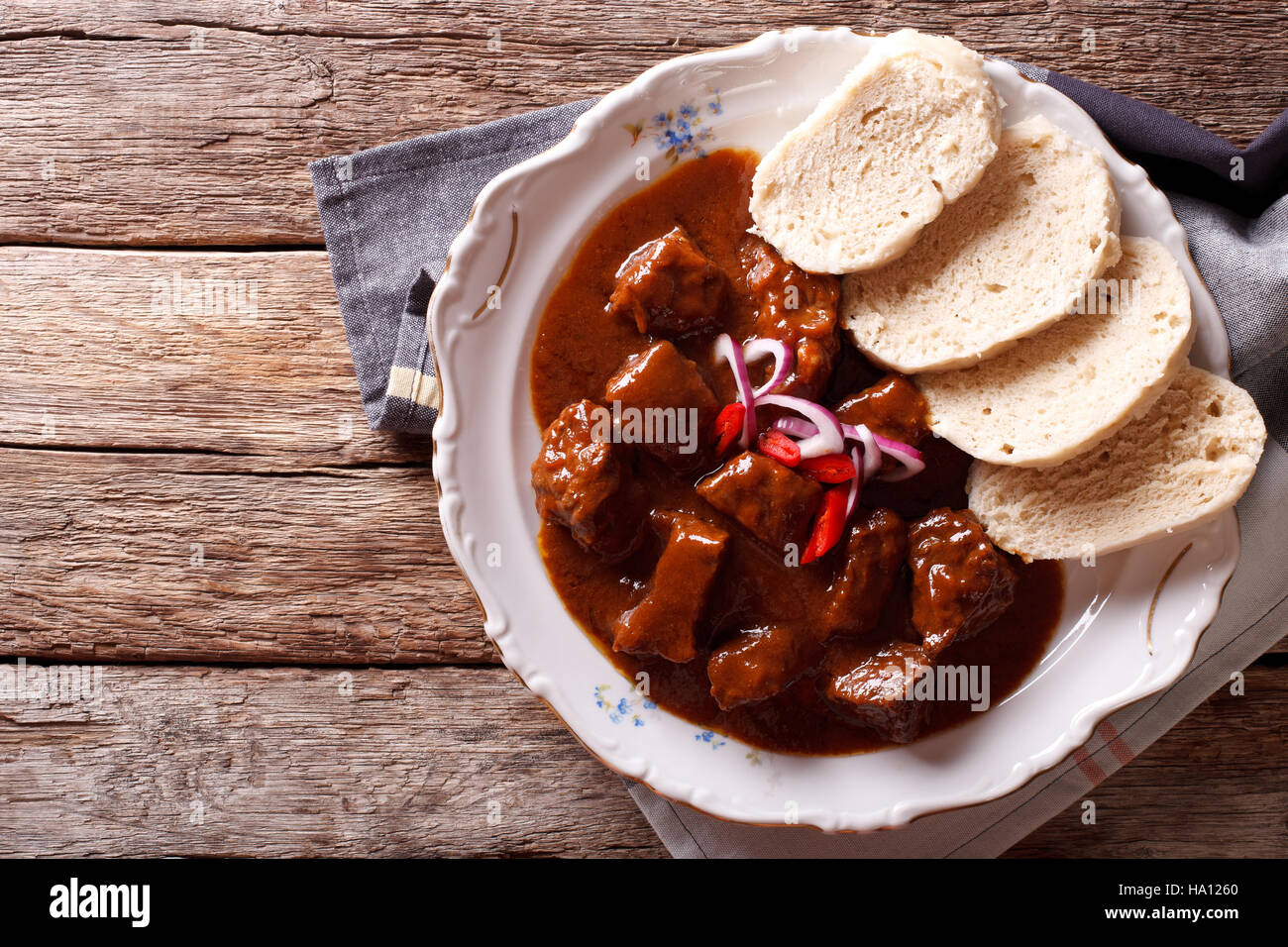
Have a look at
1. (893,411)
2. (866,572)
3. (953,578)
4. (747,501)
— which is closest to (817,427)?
(893,411)

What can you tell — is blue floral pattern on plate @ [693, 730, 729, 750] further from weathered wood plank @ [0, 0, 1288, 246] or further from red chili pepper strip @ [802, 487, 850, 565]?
weathered wood plank @ [0, 0, 1288, 246]

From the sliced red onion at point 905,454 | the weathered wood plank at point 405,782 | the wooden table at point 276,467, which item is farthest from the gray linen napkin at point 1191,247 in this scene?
the sliced red onion at point 905,454

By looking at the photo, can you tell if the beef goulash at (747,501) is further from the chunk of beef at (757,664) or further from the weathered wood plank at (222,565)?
the weathered wood plank at (222,565)

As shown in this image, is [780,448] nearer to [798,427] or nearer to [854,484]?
[798,427]

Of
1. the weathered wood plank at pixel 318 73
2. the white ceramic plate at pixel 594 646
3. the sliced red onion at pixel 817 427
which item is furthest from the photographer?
the weathered wood plank at pixel 318 73

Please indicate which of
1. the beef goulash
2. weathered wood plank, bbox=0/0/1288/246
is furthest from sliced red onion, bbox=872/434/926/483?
weathered wood plank, bbox=0/0/1288/246

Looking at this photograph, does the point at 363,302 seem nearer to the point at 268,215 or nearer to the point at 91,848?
the point at 268,215
